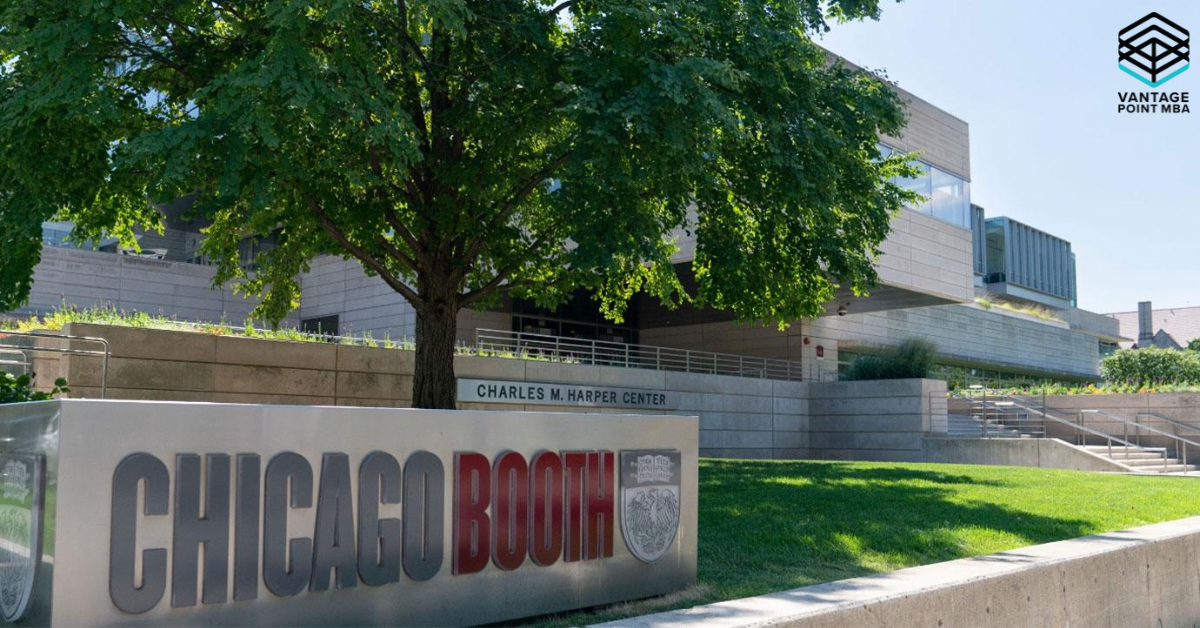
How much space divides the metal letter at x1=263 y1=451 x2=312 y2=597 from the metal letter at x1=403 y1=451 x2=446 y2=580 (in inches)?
20.7

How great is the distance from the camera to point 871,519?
9.77 meters

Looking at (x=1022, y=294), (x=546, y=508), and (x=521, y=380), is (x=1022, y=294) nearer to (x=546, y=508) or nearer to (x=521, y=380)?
(x=521, y=380)

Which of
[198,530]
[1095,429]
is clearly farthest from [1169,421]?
[198,530]

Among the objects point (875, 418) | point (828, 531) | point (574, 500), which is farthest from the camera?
point (875, 418)

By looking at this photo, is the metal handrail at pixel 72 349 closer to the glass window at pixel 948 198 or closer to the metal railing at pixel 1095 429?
the metal railing at pixel 1095 429

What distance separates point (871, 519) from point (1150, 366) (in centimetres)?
5245

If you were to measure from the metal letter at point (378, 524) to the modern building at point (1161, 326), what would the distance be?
113 meters

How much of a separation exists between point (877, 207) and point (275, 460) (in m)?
12.6

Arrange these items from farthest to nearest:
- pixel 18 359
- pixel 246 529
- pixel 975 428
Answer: pixel 975 428 < pixel 18 359 < pixel 246 529

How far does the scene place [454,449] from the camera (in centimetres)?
502

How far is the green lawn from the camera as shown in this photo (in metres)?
7.07

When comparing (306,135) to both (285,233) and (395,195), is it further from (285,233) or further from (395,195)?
(285,233)

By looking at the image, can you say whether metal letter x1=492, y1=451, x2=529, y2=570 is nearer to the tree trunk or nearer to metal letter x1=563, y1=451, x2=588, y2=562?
metal letter x1=563, y1=451, x2=588, y2=562

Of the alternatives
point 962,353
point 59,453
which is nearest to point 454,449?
point 59,453
